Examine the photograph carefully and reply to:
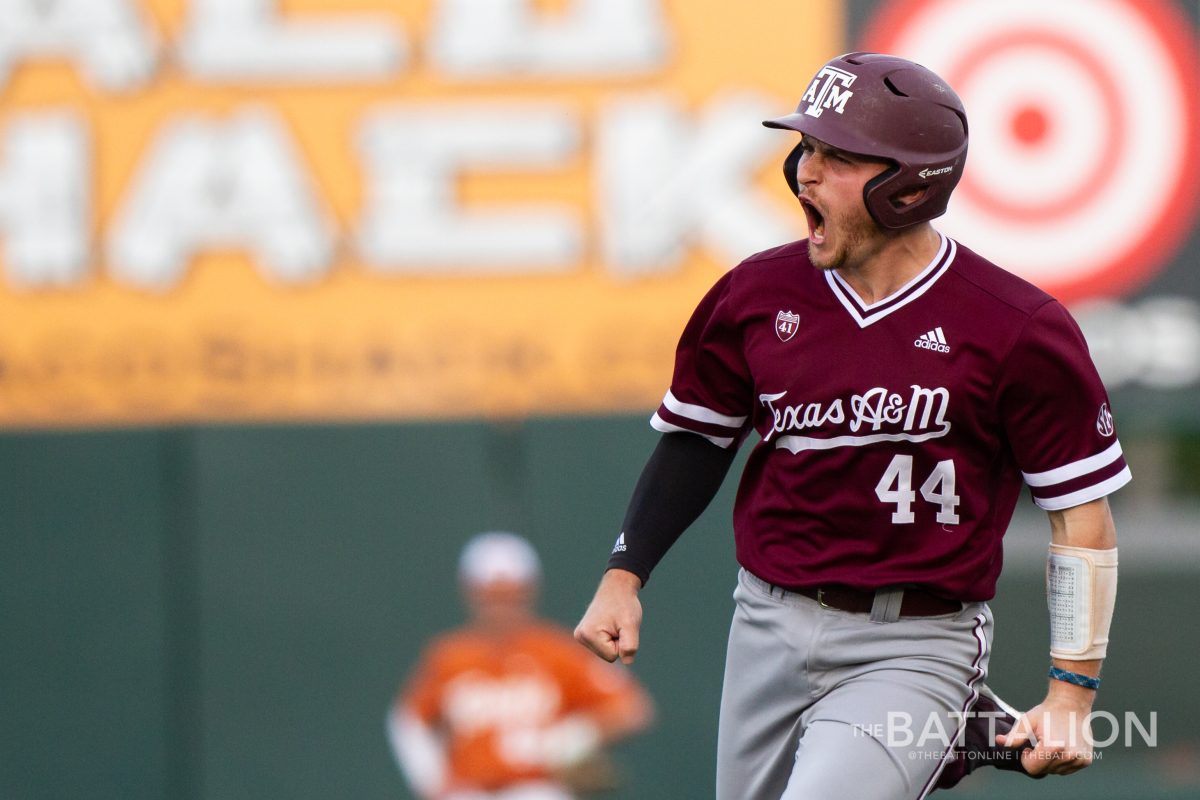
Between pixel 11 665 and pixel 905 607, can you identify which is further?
pixel 11 665

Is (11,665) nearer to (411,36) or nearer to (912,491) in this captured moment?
(411,36)

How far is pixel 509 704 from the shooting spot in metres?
7.09

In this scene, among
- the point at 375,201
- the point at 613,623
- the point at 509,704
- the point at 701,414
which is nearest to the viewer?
the point at 613,623

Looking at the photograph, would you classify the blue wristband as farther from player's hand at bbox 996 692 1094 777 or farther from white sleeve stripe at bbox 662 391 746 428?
white sleeve stripe at bbox 662 391 746 428

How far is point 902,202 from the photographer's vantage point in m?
2.99

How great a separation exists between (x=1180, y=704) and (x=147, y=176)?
499cm

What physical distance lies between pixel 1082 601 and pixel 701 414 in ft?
2.57

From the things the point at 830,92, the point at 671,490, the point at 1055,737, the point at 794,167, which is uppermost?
the point at 830,92

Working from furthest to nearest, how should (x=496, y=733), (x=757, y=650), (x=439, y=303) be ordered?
(x=439, y=303)
(x=496, y=733)
(x=757, y=650)

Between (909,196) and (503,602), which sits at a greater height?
(909,196)

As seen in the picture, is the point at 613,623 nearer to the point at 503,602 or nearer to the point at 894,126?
the point at 894,126

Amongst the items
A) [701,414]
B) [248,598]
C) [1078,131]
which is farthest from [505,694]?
[701,414]

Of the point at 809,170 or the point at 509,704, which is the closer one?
the point at 809,170

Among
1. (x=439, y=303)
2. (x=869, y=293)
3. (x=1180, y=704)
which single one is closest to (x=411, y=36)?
(x=439, y=303)
